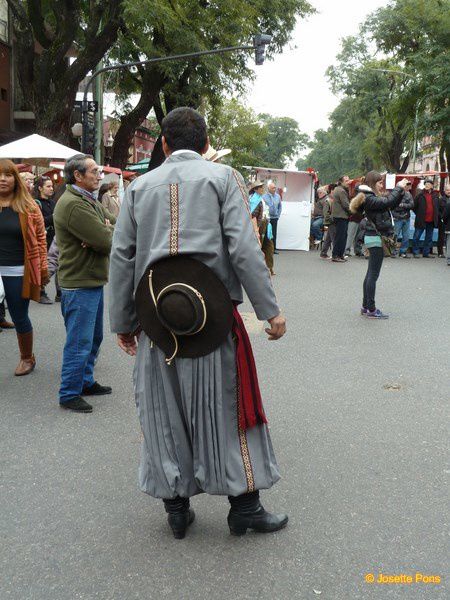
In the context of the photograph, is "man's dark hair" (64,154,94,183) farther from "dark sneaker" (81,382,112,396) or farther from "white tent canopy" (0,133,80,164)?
"white tent canopy" (0,133,80,164)

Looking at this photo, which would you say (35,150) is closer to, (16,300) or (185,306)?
(16,300)

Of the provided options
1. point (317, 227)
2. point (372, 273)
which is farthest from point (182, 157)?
point (317, 227)

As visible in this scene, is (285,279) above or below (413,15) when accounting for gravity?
below

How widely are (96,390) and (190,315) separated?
9.20 ft

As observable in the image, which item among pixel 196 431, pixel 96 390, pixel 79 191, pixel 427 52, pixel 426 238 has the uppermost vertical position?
pixel 427 52

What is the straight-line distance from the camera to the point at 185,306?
117 inches

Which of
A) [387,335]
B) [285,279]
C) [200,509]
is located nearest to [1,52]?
[285,279]

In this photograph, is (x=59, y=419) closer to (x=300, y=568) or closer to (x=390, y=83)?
(x=300, y=568)

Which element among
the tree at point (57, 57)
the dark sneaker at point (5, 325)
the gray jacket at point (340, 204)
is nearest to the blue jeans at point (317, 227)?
the gray jacket at point (340, 204)

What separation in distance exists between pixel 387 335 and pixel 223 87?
61.4 feet

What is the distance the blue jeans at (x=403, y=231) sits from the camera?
17984 millimetres

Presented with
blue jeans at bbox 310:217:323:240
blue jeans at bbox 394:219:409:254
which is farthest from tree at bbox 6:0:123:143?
blue jeans at bbox 394:219:409:254

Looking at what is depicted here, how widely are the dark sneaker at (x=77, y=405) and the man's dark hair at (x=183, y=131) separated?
8.35ft

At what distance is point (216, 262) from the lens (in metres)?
3.02
